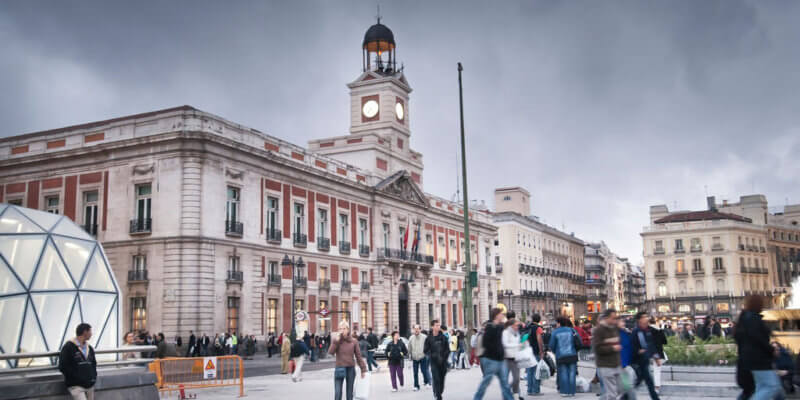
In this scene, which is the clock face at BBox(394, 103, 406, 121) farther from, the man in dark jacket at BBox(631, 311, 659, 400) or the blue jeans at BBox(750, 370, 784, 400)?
the blue jeans at BBox(750, 370, 784, 400)

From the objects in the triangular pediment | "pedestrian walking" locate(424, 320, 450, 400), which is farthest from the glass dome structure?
the triangular pediment

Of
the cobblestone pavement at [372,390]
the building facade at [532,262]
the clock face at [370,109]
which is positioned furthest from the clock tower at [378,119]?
the cobblestone pavement at [372,390]

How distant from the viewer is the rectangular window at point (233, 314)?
3844cm

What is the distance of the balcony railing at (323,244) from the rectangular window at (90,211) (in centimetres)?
1292

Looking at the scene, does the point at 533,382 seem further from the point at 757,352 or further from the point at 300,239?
the point at 300,239

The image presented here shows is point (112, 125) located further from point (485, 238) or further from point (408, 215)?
point (485, 238)

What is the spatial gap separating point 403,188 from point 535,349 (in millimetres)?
39753

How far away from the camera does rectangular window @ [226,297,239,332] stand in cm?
3844


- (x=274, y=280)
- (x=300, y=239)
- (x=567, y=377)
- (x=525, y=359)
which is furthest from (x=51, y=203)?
(x=567, y=377)

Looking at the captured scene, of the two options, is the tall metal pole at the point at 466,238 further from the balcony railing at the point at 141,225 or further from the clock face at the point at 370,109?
the clock face at the point at 370,109

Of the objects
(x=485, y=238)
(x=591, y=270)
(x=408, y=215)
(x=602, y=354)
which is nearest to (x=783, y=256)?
(x=591, y=270)

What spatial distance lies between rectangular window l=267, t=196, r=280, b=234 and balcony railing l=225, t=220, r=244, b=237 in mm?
2575

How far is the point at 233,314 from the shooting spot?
127 feet

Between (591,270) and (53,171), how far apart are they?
9913cm
